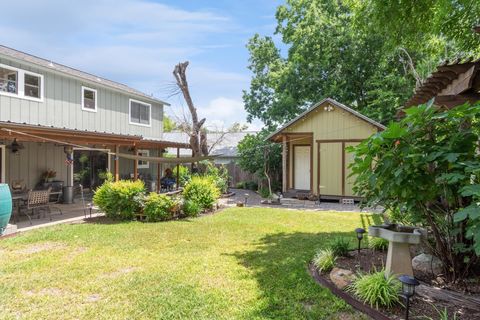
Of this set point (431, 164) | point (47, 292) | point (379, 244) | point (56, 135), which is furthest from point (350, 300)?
point (56, 135)

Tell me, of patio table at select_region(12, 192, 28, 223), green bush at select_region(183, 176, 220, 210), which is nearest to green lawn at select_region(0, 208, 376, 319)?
patio table at select_region(12, 192, 28, 223)

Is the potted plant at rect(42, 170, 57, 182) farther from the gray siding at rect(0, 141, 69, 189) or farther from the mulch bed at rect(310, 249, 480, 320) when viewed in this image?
the mulch bed at rect(310, 249, 480, 320)

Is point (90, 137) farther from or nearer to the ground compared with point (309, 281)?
farther from the ground

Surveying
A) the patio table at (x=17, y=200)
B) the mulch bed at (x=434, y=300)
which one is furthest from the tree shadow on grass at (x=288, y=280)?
the patio table at (x=17, y=200)

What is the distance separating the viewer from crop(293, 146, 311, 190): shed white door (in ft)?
47.4

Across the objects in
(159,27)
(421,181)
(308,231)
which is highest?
(159,27)

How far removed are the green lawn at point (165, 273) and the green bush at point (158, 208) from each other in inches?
25.1

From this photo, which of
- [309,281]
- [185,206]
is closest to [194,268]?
[309,281]

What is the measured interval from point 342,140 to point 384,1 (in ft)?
24.8

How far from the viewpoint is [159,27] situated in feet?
37.7

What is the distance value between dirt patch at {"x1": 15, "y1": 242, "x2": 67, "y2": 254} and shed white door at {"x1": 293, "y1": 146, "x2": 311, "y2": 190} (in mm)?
10390

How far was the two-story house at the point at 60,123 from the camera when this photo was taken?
9.71 metres

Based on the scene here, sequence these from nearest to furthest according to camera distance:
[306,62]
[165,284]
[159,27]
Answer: [165,284]
[159,27]
[306,62]

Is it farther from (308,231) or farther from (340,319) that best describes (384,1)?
(340,319)
